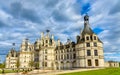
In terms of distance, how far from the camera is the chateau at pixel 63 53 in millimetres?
60156

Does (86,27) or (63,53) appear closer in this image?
(86,27)

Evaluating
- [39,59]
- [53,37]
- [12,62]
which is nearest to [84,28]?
[53,37]

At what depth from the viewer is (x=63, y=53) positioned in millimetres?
74125

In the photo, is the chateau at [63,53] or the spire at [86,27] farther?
the spire at [86,27]

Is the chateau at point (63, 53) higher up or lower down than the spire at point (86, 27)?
lower down

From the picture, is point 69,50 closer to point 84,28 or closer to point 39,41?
point 84,28

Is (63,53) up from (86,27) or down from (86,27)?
down

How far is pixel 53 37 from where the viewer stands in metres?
81.8

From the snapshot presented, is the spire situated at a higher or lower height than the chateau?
higher

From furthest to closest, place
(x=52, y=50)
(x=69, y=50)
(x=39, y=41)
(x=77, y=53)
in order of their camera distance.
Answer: (x=39, y=41) → (x=52, y=50) → (x=69, y=50) → (x=77, y=53)

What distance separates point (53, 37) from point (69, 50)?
14.5 metres

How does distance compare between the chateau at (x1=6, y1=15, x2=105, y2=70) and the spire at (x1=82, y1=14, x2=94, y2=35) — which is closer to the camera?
the chateau at (x1=6, y1=15, x2=105, y2=70)

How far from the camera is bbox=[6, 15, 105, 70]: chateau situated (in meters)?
60.2

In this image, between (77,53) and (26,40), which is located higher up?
(26,40)
